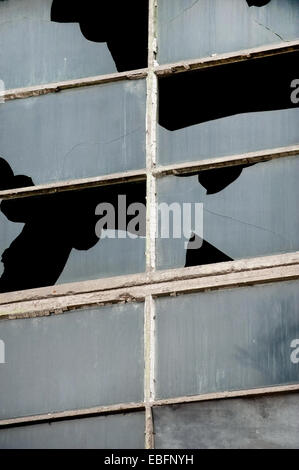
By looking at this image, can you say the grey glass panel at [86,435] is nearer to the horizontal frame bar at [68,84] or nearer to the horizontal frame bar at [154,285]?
the horizontal frame bar at [154,285]

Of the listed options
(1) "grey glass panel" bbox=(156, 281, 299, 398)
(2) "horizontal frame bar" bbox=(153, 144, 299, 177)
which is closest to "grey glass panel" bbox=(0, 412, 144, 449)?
(1) "grey glass panel" bbox=(156, 281, 299, 398)

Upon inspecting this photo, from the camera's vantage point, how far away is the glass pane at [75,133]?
5.13 m

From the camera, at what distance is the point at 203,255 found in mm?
4836

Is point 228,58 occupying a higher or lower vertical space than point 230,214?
higher

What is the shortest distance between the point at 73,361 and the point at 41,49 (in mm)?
1426

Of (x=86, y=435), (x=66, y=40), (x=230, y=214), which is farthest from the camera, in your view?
(x=66, y=40)

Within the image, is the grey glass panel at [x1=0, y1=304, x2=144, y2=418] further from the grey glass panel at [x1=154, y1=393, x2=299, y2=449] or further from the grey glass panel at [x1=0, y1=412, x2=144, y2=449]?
the grey glass panel at [x1=154, y1=393, x2=299, y2=449]

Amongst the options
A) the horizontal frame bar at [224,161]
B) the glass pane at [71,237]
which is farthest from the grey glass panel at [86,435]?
the horizontal frame bar at [224,161]

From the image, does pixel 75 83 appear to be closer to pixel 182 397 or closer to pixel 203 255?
pixel 203 255

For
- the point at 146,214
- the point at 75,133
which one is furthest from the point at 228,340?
the point at 75,133

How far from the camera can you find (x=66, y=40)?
5453 mm

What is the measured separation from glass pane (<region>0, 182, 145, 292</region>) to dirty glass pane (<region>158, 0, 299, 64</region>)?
64 cm

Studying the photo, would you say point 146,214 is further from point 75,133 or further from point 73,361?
point 73,361

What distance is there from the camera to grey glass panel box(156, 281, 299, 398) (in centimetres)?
453
